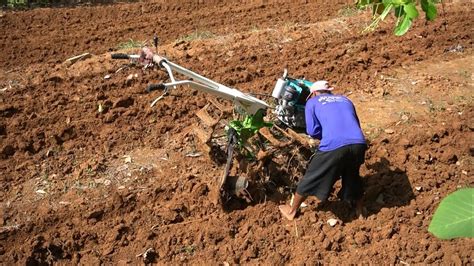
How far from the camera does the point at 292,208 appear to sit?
5.01 metres

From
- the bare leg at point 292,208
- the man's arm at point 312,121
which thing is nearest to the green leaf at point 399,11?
the man's arm at point 312,121

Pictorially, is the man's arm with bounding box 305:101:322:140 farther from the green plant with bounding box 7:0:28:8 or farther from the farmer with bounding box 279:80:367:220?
the green plant with bounding box 7:0:28:8

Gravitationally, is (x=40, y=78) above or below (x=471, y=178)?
above

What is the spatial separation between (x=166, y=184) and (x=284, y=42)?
13.6 feet

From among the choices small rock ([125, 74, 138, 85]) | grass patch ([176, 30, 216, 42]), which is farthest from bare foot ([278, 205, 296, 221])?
grass patch ([176, 30, 216, 42])

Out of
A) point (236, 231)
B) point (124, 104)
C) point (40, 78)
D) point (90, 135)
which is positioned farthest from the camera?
point (40, 78)

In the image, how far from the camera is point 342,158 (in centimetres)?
455

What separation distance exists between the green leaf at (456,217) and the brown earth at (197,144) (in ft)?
11.6

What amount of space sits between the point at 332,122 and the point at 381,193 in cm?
126

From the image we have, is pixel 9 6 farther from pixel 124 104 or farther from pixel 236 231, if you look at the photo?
pixel 236 231

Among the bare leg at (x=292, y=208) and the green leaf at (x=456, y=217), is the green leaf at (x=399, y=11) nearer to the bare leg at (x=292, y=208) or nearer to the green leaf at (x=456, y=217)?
the green leaf at (x=456, y=217)

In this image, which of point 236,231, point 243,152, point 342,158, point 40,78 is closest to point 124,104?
point 40,78

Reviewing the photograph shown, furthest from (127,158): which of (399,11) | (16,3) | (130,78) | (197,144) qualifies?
(16,3)

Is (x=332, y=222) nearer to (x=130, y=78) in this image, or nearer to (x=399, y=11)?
(x=399, y=11)
